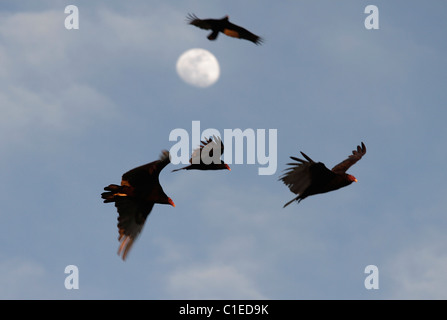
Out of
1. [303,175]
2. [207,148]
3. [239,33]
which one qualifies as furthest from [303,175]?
[239,33]

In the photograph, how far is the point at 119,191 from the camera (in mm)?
11016

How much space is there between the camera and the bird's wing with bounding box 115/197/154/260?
1142 cm

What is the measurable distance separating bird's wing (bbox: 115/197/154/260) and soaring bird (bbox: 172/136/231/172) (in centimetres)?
127

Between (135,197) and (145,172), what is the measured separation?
3.39ft

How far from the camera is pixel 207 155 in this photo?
37.7 ft

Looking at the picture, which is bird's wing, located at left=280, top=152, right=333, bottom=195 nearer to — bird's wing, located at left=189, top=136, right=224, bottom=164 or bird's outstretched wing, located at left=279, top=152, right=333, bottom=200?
bird's outstretched wing, located at left=279, top=152, right=333, bottom=200

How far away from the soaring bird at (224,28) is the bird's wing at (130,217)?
3896 mm

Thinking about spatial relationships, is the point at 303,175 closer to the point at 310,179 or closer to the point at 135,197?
the point at 310,179

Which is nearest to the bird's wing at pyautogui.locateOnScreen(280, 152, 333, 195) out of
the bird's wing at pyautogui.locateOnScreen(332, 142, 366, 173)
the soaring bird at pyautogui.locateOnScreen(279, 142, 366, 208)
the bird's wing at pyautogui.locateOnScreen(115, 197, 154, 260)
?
the soaring bird at pyautogui.locateOnScreen(279, 142, 366, 208)

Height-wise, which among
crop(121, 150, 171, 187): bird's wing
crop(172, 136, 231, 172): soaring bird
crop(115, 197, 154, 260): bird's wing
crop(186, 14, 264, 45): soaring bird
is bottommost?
crop(115, 197, 154, 260): bird's wing
